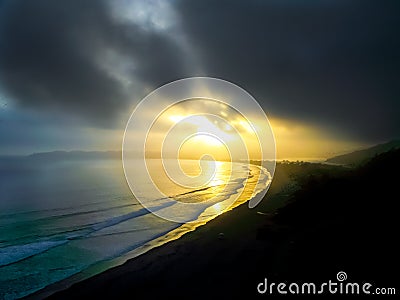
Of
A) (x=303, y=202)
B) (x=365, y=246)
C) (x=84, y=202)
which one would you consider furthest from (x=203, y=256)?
(x=84, y=202)
